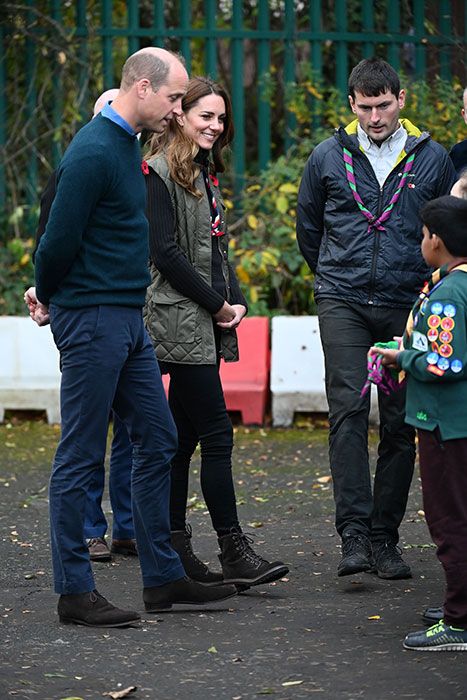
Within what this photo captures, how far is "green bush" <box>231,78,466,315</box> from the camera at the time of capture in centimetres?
1002

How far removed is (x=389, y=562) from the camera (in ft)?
18.3

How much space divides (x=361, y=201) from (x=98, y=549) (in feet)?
6.25

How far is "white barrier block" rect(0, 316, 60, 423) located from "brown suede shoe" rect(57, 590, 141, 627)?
4.67 metres

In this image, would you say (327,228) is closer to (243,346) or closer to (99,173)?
(99,173)

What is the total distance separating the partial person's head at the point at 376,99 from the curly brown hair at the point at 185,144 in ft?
1.82

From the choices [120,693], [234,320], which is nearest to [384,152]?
[234,320]

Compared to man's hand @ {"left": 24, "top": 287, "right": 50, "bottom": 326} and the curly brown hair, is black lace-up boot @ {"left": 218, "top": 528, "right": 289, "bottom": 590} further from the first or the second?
the curly brown hair

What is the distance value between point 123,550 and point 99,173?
2.07 meters

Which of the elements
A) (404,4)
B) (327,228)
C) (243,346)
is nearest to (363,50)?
(404,4)

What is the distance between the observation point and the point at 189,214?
5.34 m

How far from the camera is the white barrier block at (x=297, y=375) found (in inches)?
363

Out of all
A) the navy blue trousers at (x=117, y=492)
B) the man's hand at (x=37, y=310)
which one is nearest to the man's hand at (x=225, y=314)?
the man's hand at (x=37, y=310)

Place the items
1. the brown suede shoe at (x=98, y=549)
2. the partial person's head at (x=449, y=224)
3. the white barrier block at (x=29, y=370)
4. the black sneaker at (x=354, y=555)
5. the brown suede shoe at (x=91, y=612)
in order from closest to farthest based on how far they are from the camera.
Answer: the partial person's head at (x=449, y=224) < the brown suede shoe at (x=91, y=612) < the black sneaker at (x=354, y=555) < the brown suede shoe at (x=98, y=549) < the white barrier block at (x=29, y=370)

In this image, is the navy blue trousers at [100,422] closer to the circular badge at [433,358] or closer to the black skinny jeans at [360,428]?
the black skinny jeans at [360,428]
